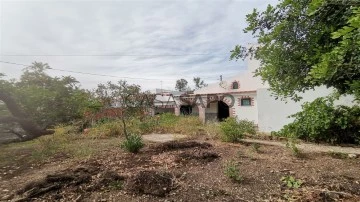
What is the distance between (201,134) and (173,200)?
21.1 ft

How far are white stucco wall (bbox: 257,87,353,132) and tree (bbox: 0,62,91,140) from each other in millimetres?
7817

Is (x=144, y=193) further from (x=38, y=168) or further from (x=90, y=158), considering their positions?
(x=38, y=168)

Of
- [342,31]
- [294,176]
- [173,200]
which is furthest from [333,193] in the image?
[342,31]

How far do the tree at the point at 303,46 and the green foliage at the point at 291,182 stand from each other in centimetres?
156

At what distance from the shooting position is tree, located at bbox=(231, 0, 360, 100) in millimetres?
2734

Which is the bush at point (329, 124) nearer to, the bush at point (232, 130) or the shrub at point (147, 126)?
the bush at point (232, 130)

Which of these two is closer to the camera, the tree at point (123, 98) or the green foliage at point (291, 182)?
the green foliage at point (291, 182)

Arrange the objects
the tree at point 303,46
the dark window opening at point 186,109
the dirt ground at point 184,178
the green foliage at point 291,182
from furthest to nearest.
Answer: the dark window opening at point 186,109 < the green foliage at point 291,182 < the dirt ground at point 184,178 < the tree at point 303,46

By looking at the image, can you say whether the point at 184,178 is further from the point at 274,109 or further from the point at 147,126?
the point at 274,109

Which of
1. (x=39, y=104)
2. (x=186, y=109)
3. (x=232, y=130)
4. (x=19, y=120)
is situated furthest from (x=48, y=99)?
(x=186, y=109)

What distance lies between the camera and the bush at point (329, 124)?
7684mm

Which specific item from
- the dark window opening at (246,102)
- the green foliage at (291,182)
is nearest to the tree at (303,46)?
the green foliage at (291,182)

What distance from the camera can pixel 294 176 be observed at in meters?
4.43

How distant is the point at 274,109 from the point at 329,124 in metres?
3.20
